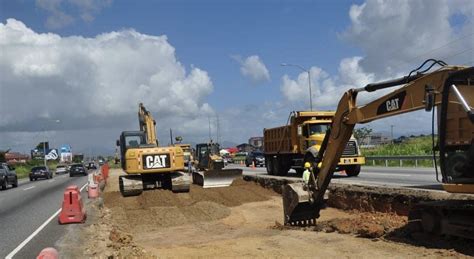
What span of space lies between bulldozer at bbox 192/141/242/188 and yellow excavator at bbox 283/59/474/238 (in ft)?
51.5

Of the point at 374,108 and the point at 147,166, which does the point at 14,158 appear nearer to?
the point at 147,166

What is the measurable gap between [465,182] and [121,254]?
6036mm

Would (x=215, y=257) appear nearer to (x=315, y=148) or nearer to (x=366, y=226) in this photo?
(x=366, y=226)

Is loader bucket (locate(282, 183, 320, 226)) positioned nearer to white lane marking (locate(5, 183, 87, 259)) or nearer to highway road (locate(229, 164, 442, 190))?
white lane marking (locate(5, 183, 87, 259))

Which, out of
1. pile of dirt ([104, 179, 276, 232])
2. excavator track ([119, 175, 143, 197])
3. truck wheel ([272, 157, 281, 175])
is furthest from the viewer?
truck wheel ([272, 157, 281, 175])

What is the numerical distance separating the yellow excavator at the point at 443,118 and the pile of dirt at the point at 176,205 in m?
7.04

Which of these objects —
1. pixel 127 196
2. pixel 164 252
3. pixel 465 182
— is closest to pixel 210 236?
pixel 164 252

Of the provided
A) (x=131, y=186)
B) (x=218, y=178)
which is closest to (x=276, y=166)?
(x=218, y=178)

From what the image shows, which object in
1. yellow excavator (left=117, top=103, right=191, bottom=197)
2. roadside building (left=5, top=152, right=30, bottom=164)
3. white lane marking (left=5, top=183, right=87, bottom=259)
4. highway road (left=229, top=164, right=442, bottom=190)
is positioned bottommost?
white lane marking (left=5, top=183, right=87, bottom=259)

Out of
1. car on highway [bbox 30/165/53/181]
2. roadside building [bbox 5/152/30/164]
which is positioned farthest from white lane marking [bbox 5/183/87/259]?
roadside building [bbox 5/152/30/164]

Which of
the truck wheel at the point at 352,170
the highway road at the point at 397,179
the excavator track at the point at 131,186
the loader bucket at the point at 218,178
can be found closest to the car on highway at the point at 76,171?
the loader bucket at the point at 218,178

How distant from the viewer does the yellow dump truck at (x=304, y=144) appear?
87.7 feet

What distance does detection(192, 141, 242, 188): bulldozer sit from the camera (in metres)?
27.0

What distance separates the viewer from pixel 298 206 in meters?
12.7
